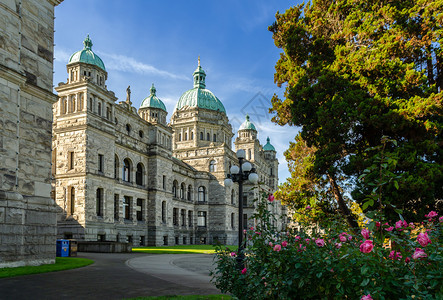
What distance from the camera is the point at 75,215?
28.2m

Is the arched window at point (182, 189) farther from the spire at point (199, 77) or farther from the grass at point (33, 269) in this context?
the grass at point (33, 269)

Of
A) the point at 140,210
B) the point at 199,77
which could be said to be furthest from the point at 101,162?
the point at 199,77

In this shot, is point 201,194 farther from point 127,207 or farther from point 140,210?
point 127,207

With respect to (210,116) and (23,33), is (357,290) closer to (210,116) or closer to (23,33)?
(23,33)

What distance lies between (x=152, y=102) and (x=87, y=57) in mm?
14613

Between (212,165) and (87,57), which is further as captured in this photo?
(212,165)

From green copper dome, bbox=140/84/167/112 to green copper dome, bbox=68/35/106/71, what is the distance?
1300 cm

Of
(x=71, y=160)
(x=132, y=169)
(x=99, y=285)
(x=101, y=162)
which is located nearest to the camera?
(x=99, y=285)

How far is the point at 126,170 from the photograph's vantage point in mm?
36031

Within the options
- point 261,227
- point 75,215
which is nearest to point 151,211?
point 75,215

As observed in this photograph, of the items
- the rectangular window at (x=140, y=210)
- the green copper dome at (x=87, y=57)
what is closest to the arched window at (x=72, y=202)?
the rectangular window at (x=140, y=210)

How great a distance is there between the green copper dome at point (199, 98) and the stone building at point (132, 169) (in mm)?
1285

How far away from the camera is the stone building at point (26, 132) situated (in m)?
12.3

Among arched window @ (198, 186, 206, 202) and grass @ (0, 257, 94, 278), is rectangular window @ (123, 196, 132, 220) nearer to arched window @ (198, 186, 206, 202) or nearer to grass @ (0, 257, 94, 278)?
arched window @ (198, 186, 206, 202)
